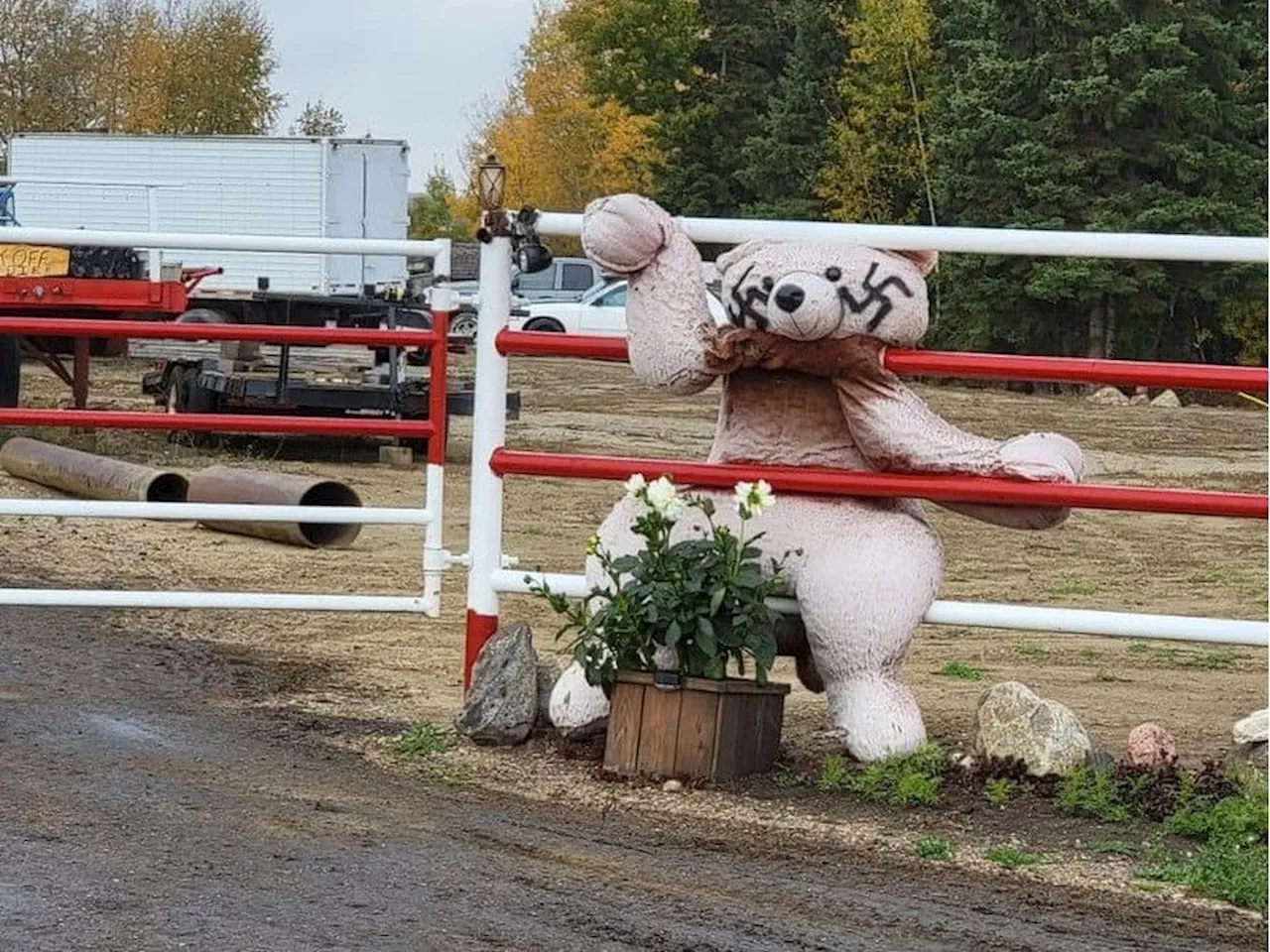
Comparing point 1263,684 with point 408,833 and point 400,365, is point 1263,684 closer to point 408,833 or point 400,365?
point 408,833

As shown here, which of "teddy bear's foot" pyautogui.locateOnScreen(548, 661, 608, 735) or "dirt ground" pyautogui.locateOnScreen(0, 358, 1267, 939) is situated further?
"teddy bear's foot" pyautogui.locateOnScreen(548, 661, 608, 735)

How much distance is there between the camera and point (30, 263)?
1823 centimetres

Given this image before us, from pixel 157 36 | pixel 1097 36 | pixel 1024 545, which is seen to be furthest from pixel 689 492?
pixel 157 36

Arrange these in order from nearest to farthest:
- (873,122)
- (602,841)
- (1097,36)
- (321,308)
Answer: (602,841)
(321,308)
(1097,36)
(873,122)

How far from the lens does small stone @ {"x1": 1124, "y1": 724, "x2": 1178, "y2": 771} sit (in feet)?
18.5

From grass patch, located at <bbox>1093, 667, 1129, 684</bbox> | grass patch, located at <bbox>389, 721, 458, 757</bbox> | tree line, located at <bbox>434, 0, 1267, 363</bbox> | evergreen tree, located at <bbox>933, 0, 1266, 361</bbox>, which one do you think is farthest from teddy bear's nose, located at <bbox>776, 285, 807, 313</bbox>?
evergreen tree, located at <bbox>933, 0, 1266, 361</bbox>

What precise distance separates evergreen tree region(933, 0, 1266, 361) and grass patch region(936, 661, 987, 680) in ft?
103

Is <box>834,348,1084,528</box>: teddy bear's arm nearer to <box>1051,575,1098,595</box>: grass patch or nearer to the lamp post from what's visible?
the lamp post

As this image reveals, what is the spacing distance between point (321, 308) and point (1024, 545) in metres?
13.1

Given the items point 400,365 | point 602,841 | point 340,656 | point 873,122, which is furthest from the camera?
point 873,122

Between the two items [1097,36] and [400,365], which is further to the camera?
[1097,36]

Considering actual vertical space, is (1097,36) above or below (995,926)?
above

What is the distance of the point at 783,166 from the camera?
53.2 metres

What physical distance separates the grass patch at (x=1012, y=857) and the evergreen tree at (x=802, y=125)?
4853 cm
